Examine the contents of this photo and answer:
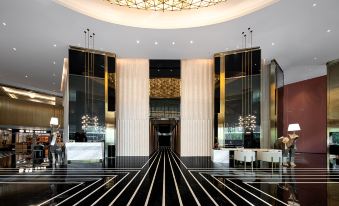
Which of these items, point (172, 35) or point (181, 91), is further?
point (181, 91)

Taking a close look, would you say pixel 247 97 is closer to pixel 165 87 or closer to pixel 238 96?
pixel 238 96

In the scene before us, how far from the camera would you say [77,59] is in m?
12.6

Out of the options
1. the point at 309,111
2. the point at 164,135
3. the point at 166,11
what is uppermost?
the point at 166,11

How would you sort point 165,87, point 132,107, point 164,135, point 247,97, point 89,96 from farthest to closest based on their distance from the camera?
point 164,135 → point 165,87 → point 132,107 → point 247,97 → point 89,96

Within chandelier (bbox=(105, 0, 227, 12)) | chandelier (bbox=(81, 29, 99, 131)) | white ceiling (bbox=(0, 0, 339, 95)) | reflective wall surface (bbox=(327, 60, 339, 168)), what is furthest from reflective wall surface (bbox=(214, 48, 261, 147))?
chandelier (bbox=(81, 29, 99, 131))

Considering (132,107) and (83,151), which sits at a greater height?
(132,107)

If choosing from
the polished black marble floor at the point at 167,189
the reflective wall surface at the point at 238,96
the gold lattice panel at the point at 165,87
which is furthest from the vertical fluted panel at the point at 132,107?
the polished black marble floor at the point at 167,189

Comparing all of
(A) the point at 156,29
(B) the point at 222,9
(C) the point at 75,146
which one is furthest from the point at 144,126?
(B) the point at 222,9

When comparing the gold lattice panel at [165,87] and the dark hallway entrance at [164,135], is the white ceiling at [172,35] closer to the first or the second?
the gold lattice panel at [165,87]

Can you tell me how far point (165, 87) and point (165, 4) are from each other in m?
5.61

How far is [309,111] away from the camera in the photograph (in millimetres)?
18094

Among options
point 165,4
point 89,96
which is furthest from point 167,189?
point 89,96

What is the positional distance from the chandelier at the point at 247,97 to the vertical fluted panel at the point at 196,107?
1781mm

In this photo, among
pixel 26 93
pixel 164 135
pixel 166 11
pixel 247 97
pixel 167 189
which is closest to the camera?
pixel 167 189
